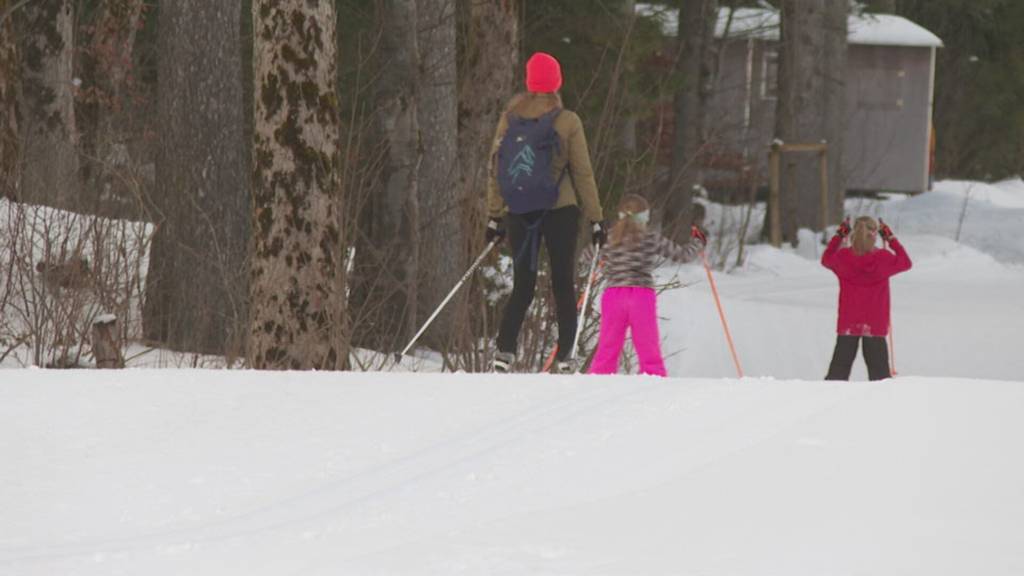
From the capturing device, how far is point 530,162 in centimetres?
862

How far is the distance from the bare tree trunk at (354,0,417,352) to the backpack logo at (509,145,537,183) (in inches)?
157

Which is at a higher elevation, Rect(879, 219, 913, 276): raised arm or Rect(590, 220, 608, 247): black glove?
Rect(590, 220, 608, 247): black glove

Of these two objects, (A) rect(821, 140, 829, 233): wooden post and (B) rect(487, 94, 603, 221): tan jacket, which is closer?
(B) rect(487, 94, 603, 221): tan jacket

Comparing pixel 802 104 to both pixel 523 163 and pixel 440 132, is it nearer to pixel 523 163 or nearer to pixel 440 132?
pixel 440 132

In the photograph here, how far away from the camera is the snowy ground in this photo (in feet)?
17.6

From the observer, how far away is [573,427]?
6992 millimetres

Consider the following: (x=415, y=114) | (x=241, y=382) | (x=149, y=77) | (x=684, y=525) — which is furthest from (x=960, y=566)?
(x=149, y=77)

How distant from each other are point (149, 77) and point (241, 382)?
1620cm

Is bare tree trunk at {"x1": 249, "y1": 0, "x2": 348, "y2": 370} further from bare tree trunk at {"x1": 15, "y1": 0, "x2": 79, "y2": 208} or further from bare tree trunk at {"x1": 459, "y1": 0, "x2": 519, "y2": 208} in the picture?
bare tree trunk at {"x1": 15, "y1": 0, "x2": 79, "y2": 208}

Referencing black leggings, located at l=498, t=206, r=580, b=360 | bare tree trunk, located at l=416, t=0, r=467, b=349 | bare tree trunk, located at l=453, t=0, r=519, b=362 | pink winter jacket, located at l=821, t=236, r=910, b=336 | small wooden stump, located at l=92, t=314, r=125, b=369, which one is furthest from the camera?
bare tree trunk, located at l=453, t=0, r=519, b=362

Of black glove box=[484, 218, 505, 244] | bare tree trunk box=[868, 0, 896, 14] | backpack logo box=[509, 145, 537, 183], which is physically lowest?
black glove box=[484, 218, 505, 244]

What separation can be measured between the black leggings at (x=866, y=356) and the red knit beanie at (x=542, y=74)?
138 inches

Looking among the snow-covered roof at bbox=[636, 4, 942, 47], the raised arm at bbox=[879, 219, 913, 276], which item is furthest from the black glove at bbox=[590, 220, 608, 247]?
the snow-covered roof at bbox=[636, 4, 942, 47]

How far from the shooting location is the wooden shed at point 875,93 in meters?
36.5
